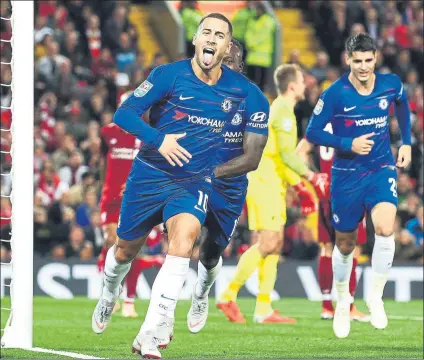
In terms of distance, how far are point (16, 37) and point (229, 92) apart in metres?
1.89

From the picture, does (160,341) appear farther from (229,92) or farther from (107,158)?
(107,158)

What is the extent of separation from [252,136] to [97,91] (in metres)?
12.9

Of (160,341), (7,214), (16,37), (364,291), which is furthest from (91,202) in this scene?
(160,341)

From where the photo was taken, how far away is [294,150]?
12531 mm

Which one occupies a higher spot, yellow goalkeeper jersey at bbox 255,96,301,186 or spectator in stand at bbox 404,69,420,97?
yellow goalkeeper jersey at bbox 255,96,301,186

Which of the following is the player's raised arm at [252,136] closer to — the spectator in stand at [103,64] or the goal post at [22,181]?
the goal post at [22,181]

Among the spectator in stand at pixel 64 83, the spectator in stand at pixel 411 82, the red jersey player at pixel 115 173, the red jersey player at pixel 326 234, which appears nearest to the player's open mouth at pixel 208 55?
the red jersey player at pixel 115 173

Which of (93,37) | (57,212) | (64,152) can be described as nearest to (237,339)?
(57,212)

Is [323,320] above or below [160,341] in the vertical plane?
below

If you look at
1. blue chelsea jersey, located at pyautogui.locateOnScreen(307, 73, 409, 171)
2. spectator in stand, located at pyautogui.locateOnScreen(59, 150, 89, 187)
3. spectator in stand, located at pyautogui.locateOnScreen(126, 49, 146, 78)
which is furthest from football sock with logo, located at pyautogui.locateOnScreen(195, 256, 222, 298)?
spectator in stand, located at pyautogui.locateOnScreen(126, 49, 146, 78)

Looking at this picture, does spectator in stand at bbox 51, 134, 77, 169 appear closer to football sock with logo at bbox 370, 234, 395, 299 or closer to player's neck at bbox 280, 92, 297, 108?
player's neck at bbox 280, 92, 297, 108

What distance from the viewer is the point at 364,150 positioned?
10484mm

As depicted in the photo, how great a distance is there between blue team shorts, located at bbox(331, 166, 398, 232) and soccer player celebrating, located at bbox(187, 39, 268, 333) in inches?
54.1

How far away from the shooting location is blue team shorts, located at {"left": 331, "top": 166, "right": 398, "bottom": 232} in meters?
10.6
